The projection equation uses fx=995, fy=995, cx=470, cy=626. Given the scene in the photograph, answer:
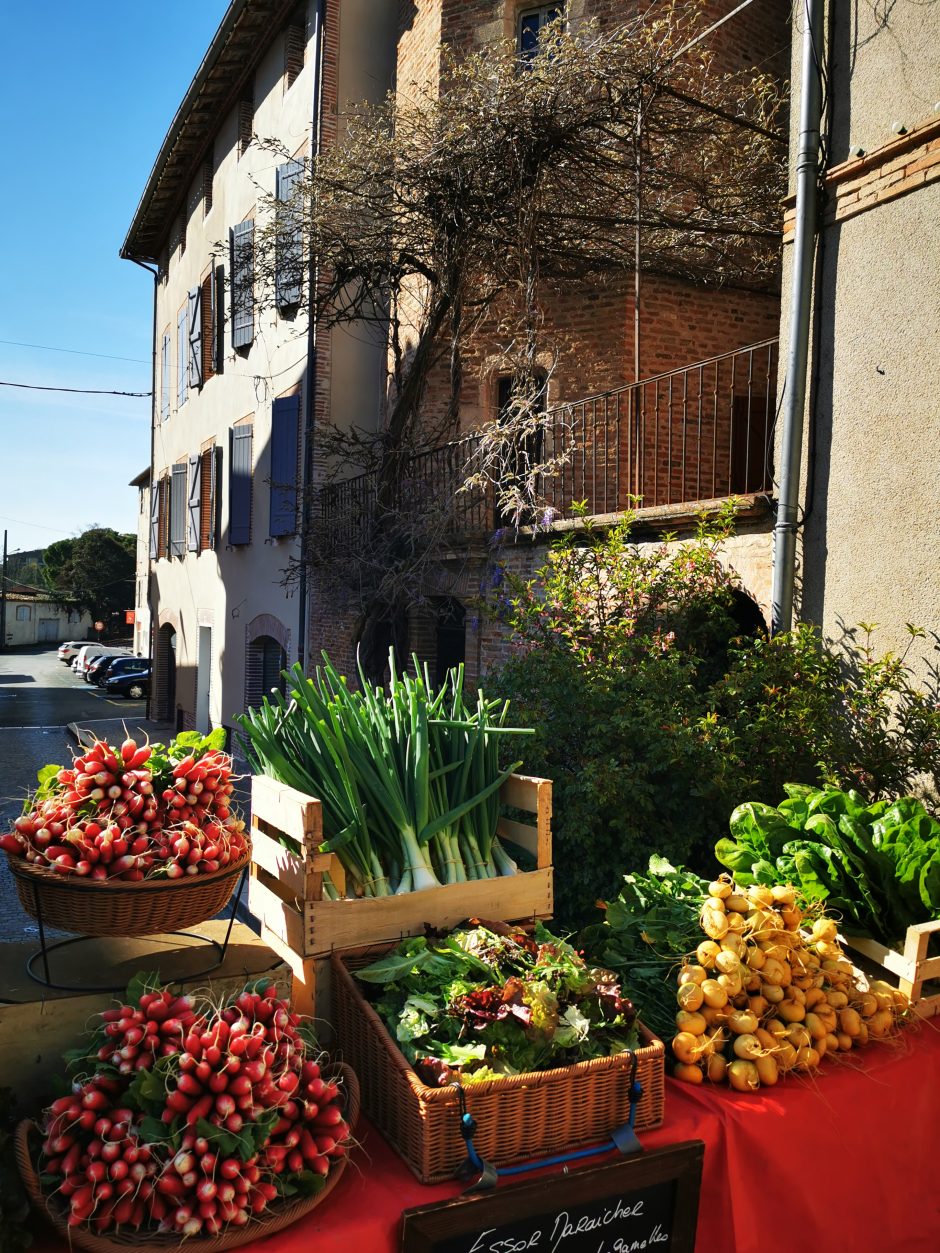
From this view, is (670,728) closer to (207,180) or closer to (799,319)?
(799,319)

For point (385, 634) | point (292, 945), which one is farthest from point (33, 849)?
point (385, 634)

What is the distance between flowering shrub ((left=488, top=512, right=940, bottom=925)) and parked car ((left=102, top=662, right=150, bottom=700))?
29271 mm

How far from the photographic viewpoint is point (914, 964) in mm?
3191

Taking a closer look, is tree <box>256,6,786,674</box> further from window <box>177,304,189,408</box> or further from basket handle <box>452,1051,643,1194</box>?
window <box>177,304,189,408</box>

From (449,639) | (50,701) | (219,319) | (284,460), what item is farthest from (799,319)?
(50,701)

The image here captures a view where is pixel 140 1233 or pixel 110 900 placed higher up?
pixel 110 900

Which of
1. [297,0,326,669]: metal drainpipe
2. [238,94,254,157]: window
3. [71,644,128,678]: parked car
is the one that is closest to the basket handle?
[297,0,326,669]: metal drainpipe

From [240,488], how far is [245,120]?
6.34m

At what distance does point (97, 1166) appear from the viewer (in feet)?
6.65

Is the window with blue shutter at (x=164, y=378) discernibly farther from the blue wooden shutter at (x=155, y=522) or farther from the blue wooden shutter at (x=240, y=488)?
the blue wooden shutter at (x=240, y=488)

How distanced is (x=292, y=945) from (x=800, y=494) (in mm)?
4125

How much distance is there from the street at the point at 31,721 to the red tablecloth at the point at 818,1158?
9.80ft

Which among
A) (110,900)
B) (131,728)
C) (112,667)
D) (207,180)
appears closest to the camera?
(110,900)

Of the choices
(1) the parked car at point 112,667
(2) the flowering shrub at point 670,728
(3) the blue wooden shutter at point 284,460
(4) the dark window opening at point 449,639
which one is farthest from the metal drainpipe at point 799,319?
(1) the parked car at point 112,667
